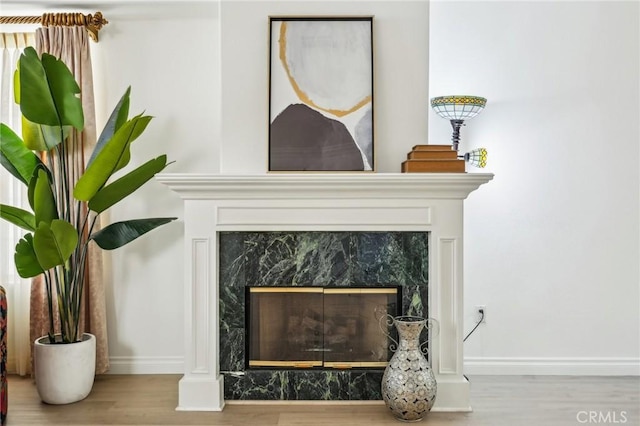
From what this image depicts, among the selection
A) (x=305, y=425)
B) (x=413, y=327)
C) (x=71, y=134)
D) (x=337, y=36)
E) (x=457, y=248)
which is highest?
(x=337, y=36)

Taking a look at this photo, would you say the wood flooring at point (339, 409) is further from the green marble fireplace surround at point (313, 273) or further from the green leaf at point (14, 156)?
the green leaf at point (14, 156)

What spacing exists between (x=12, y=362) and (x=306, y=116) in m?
2.44

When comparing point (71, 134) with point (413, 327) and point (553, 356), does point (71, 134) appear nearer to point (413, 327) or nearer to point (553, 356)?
point (413, 327)

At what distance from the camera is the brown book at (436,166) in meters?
3.06

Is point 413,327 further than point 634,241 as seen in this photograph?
No

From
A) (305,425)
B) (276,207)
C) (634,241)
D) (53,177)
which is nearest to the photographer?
(305,425)

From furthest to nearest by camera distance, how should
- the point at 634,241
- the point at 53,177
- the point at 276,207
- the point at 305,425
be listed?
the point at 634,241 < the point at 53,177 < the point at 276,207 < the point at 305,425

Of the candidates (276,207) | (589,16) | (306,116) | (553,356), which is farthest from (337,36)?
(553,356)

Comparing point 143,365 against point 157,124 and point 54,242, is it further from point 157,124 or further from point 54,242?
point 157,124

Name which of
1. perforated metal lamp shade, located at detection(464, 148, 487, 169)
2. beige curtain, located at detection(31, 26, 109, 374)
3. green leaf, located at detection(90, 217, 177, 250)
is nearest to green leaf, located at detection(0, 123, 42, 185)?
beige curtain, located at detection(31, 26, 109, 374)

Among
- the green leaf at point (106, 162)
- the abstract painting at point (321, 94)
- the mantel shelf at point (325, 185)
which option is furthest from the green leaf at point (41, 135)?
the abstract painting at point (321, 94)

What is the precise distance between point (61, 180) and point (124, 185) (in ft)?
1.52

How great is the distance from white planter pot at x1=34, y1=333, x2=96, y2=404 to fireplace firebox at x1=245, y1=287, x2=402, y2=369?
0.93m

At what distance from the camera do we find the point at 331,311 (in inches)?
128
